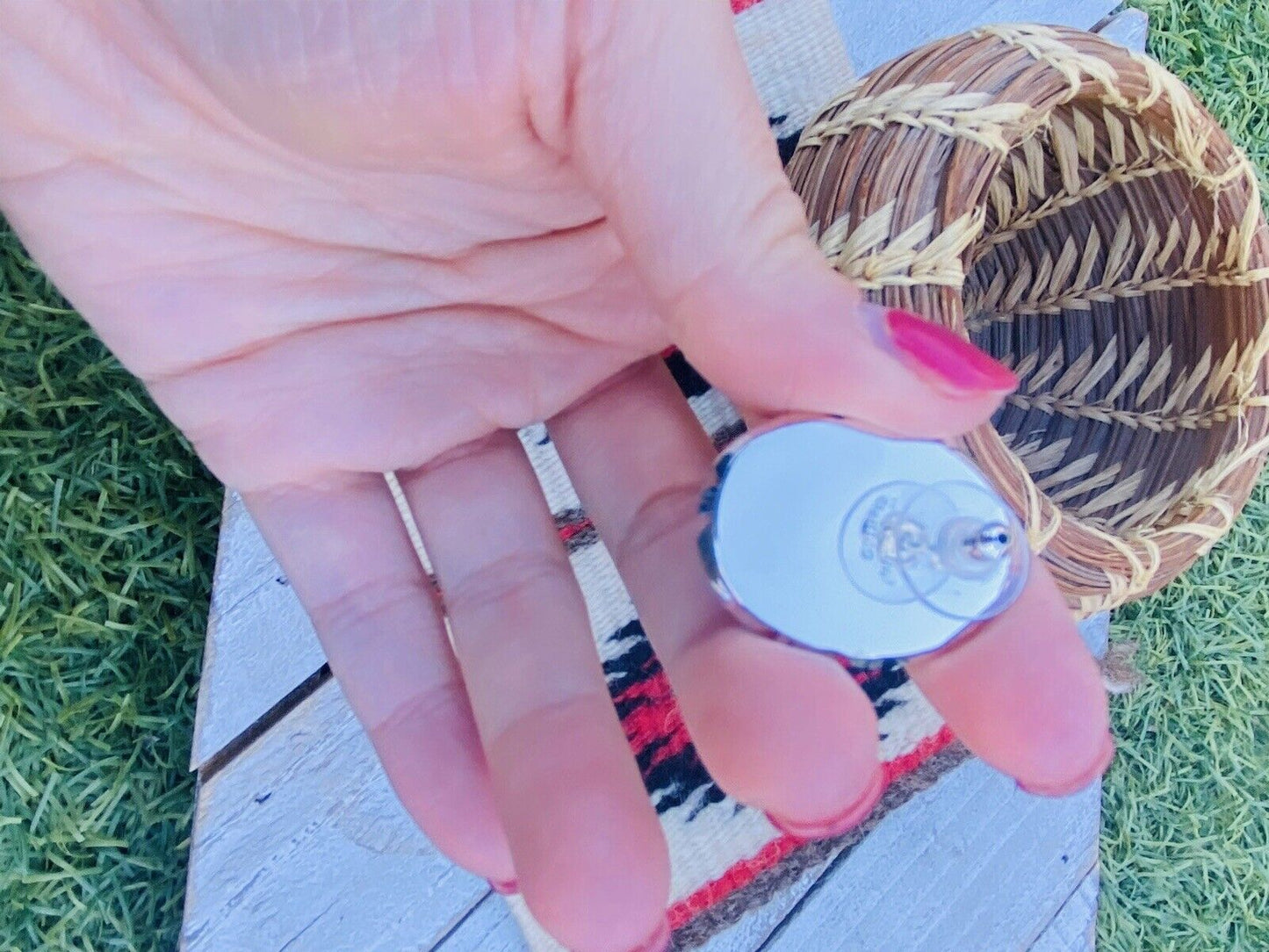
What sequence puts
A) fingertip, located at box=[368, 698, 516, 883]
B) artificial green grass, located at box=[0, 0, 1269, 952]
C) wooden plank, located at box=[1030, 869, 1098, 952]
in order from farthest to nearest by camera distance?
1. wooden plank, located at box=[1030, 869, 1098, 952]
2. artificial green grass, located at box=[0, 0, 1269, 952]
3. fingertip, located at box=[368, 698, 516, 883]

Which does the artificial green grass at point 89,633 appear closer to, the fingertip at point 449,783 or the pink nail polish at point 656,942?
the fingertip at point 449,783

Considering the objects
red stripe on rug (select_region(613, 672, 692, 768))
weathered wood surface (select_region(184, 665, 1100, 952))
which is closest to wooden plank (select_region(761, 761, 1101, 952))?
weathered wood surface (select_region(184, 665, 1100, 952))

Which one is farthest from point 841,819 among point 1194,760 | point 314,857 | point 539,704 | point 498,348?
point 1194,760

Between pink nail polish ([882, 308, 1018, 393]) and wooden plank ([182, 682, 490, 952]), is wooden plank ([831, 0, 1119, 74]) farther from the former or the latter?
wooden plank ([182, 682, 490, 952])

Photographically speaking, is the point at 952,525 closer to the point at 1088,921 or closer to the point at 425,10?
the point at 425,10

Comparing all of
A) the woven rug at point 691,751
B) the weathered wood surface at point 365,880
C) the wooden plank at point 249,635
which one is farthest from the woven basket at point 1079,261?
the wooden plank at point 249,635
